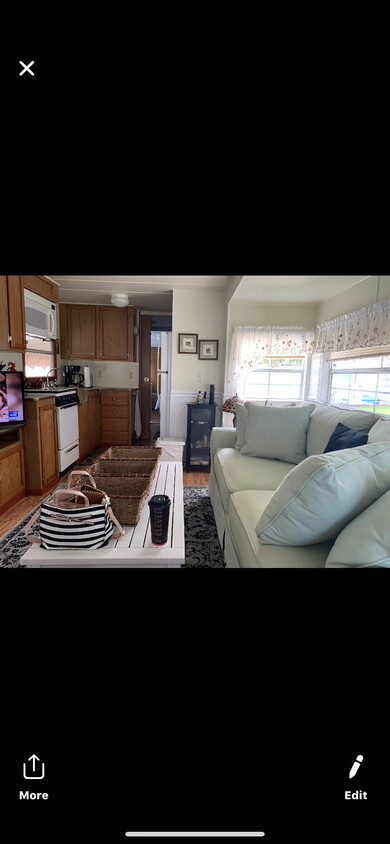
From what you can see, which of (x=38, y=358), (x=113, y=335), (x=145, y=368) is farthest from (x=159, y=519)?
(x=145, y=368)

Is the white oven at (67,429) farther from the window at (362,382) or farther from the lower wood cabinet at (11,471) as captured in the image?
the window at (362,382)

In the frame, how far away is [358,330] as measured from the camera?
273cm

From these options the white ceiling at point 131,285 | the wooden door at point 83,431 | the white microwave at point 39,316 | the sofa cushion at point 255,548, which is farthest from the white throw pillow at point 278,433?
the white microwave at point 39,316

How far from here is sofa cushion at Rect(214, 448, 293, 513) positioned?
1973mm

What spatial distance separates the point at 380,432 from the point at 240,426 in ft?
3.80

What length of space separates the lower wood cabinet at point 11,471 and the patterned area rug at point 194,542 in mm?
245

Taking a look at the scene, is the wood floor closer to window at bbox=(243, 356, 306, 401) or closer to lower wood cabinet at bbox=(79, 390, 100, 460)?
lower wood cabinet at bbox=(79, 390, 100, 460)

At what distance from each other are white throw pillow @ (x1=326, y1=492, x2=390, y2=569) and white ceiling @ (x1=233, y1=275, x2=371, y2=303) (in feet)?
6.78

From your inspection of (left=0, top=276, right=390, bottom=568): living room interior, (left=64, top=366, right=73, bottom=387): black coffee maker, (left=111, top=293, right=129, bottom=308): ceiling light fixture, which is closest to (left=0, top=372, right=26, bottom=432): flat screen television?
(left=0, top=276, right=390, bottom=568): living room interior

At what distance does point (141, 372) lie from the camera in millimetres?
5367

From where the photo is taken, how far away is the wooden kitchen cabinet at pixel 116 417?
15.6 feet

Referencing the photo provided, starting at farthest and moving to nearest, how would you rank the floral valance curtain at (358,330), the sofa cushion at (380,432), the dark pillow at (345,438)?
the floral valance curtain at (358,330)
the dark pillow at (345,438)
the sofa cushion at (380,432)
